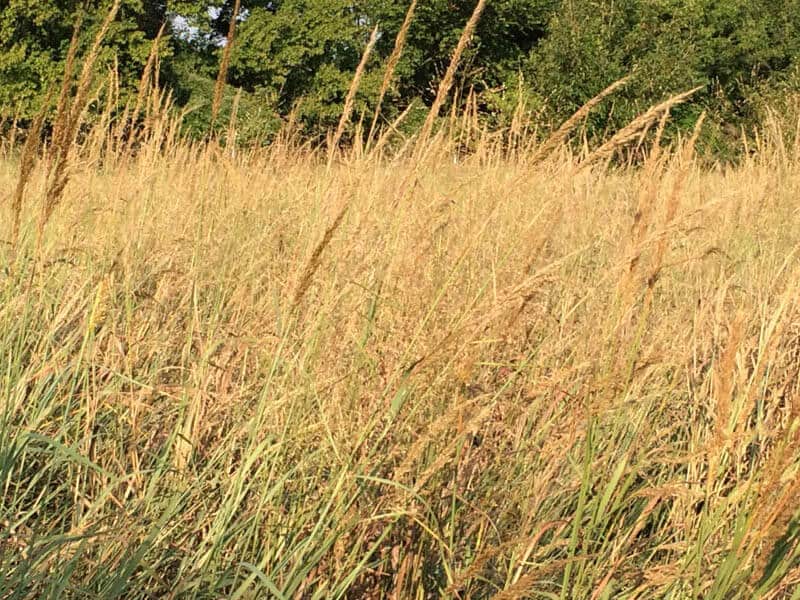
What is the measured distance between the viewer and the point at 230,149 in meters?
2.53

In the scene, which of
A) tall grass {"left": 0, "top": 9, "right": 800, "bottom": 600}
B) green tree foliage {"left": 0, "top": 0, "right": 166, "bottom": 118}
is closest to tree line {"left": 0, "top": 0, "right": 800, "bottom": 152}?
green tree foliage {"left": 0, "top": 0, "right": 166, "bottom": 118}

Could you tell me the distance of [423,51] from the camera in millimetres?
18500

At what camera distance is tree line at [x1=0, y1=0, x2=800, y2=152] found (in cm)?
980

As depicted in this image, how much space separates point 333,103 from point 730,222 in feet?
51.1

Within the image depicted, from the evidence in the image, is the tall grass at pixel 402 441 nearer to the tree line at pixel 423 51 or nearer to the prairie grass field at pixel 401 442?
the prairie grass field at pixel 401 442

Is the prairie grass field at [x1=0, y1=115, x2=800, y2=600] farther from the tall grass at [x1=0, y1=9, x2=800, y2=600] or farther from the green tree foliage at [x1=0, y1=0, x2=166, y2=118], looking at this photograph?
the green tree foliage at [x1=0, y1=0, x2=166, y2=118]

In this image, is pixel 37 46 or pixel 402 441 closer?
pixel 402 441

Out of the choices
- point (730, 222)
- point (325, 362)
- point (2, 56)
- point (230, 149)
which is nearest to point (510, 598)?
point (325, 362)

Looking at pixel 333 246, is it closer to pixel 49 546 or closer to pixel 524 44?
pixel 49 546

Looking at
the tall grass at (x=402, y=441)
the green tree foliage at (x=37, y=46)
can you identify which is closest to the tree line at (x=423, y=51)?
the green tree foliage at (x=37, y=46)

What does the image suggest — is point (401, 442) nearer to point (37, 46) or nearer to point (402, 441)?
point (402, 441)

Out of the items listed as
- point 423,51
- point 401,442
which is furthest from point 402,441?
point 423,51

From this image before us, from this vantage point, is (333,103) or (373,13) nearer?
(373,13)

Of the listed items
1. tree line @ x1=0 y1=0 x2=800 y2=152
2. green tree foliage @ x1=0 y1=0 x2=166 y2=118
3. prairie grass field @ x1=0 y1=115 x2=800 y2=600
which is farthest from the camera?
green tree foliage @ x1=0 y1=0 x2=166 y2=118
